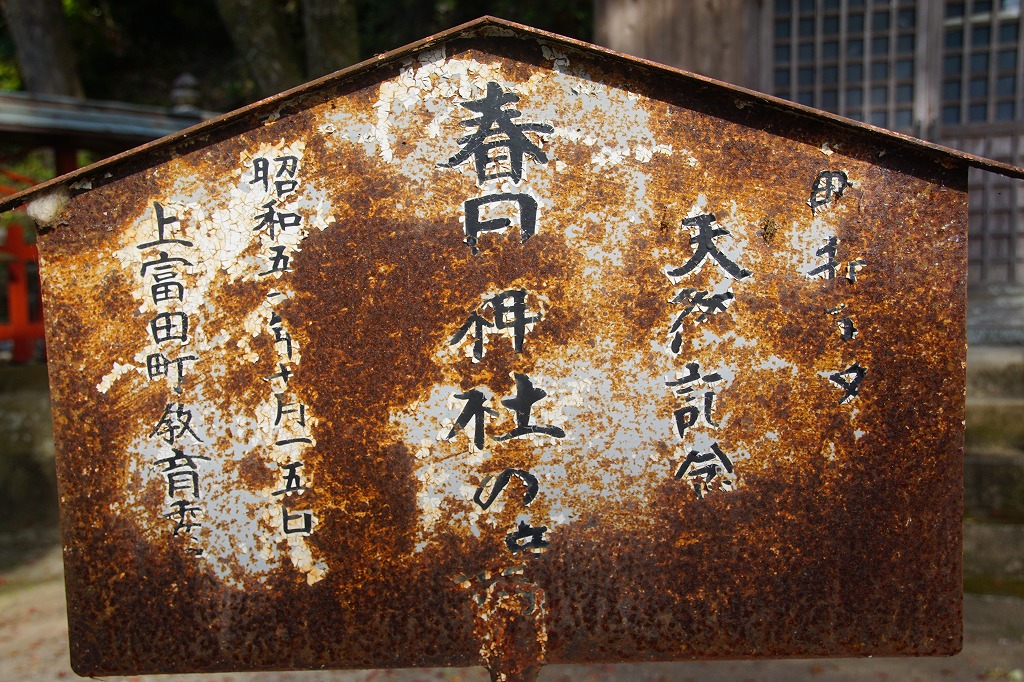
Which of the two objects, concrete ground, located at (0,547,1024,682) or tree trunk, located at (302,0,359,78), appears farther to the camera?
tree trunk, located at (302,0,359,78)

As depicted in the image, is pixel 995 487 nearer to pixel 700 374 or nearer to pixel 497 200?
pixel 700 374

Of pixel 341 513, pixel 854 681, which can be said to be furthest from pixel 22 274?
pixel 854 681

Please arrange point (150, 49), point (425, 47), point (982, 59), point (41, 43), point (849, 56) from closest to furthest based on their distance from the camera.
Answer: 1. point (425, 47)
2. point (982, 59)
3. point (849, 56)
4. point (41, 43)
5. point (150, 49)

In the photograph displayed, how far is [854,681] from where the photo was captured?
8.93ft

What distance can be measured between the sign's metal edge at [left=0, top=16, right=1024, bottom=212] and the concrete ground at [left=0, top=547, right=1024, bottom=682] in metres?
1.89

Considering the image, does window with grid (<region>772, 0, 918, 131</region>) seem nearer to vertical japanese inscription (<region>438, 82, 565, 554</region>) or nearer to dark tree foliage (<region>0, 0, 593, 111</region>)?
vertical japanese inscription (<region>438, 82, 565, 554</region>)

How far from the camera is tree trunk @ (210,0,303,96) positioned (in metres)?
5.18

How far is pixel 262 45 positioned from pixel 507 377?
4639mm

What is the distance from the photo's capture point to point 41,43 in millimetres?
9320

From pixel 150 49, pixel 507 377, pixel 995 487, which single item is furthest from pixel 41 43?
pixel 995 487

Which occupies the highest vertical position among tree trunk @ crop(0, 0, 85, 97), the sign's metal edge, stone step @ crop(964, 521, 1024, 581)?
tree trunk @ crop(0, 0, 85, 97)

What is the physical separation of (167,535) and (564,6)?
7278 millimetres

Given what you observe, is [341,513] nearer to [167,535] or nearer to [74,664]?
[167,535]

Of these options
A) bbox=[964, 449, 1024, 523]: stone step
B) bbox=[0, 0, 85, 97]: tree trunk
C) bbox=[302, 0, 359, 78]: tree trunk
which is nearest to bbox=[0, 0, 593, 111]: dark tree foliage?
bbox=[0, 0, 85, 97]: tree trunk
